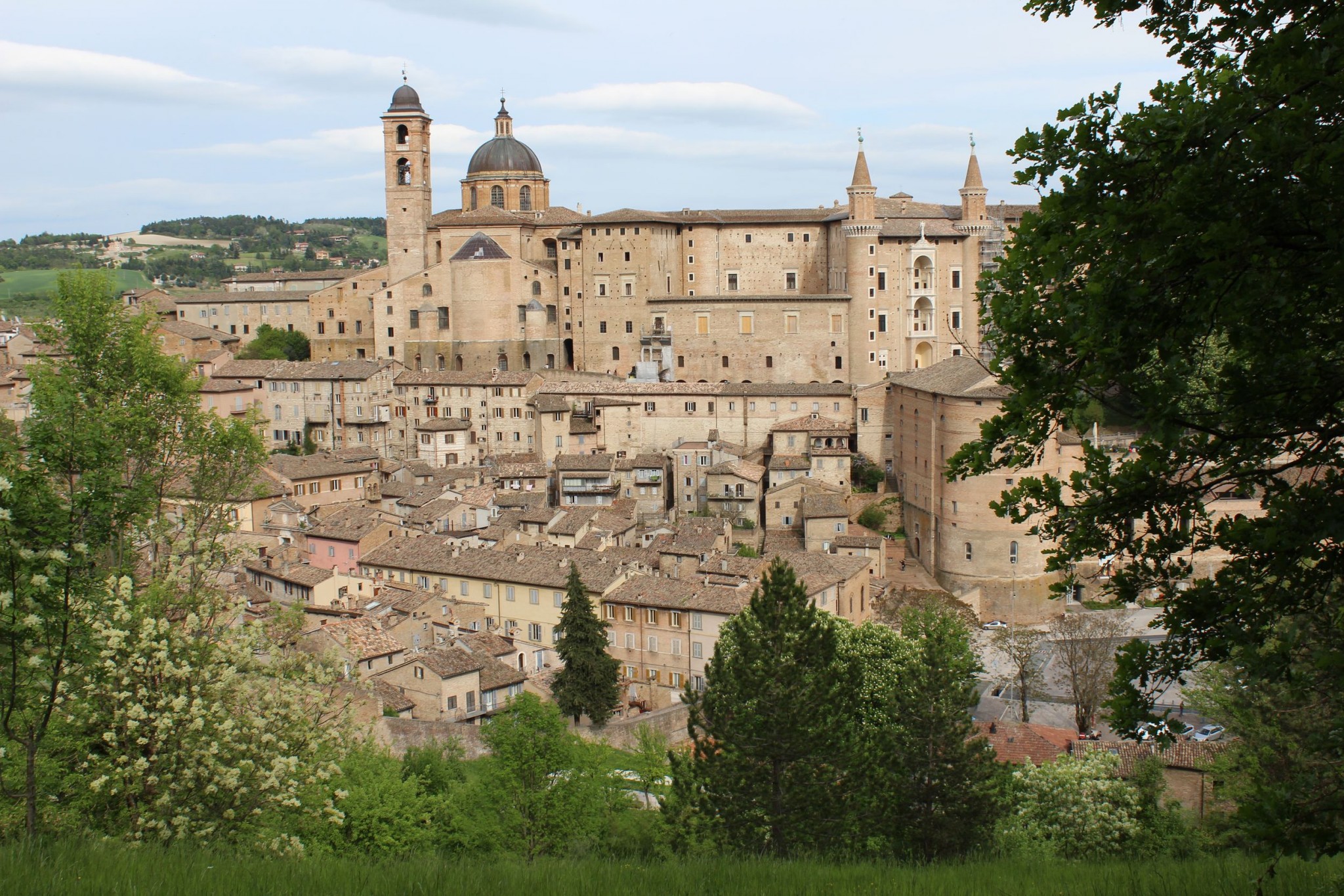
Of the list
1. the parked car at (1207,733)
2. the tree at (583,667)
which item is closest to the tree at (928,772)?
the parked car at (1207,733)

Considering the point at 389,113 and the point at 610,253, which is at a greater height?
the point at 389,113

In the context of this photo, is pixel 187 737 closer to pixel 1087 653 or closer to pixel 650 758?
pixel 650 758

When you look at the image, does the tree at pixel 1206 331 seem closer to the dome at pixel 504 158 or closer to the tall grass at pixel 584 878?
the tall grass at pixel 584 878

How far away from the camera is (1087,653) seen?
32.8 metres

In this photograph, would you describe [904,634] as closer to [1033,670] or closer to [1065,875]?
[1033,670]

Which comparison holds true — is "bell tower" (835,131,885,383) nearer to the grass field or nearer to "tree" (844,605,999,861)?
"tree" (844,605,999,861)

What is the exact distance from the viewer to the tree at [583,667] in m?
29.3

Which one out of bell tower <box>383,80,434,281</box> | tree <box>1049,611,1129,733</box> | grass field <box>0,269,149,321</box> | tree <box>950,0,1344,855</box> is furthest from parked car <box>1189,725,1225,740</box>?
grass field <box>0,269,149,321</box>

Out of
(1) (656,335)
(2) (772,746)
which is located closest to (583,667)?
(2) (772,746)

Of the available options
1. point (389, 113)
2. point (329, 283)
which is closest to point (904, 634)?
point (389, 113)

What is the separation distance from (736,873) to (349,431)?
48.7 meters

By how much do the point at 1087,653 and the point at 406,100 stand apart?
154 feet

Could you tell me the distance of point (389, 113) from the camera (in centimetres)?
6328

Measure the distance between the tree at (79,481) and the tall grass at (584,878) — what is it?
6.31 feet
